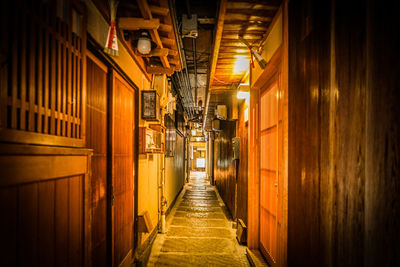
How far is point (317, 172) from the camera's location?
2219 millimetres

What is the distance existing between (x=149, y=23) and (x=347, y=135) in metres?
3.43

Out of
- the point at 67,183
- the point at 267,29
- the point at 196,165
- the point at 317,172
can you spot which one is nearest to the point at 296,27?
the point at 267,29

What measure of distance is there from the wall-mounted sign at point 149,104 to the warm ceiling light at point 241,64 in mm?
2286

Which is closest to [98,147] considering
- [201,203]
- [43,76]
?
[43,76]

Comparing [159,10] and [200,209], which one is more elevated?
[159,10]

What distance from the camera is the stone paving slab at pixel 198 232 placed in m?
7.06

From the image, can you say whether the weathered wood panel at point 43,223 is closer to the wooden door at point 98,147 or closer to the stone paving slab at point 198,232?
the wooden door at point 98,147

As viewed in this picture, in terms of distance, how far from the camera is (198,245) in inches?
247

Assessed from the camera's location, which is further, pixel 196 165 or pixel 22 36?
pixel 196 165

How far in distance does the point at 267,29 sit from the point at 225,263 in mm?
5281

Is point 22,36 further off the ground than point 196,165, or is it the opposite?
point 22,36

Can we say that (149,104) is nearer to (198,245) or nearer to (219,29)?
(219,29)

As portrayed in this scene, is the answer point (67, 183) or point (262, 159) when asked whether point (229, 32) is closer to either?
point (262, 159)

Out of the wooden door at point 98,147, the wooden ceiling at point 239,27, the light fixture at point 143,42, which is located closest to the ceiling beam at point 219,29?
the wooden ceiling at point 239,27
